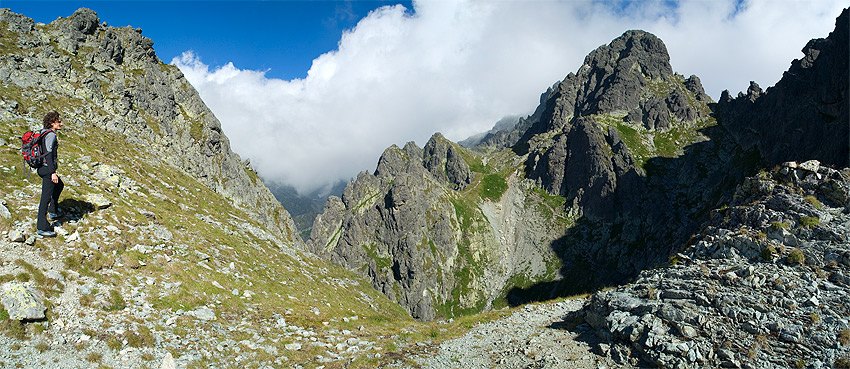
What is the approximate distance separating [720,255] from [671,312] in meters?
5.71

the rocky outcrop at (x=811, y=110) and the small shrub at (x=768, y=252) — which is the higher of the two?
the rocky outcrop at (x=811, y=110)

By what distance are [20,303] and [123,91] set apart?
73866 millimetres

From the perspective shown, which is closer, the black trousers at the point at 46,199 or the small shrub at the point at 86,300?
the small shrub at the point at 86,300

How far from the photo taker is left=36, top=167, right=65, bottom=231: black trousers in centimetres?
1639

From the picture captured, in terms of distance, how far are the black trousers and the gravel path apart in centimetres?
1810

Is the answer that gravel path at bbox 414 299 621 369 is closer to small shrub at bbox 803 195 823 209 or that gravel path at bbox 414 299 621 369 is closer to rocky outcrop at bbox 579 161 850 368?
rocky outcrop at bbox 579 161 850 368

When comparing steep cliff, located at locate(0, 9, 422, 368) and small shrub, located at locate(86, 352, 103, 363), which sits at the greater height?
steep cliff, located at locate(0, 9, 422, 368)

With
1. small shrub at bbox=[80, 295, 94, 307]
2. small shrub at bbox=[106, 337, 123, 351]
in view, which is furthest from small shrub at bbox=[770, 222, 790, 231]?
small shrub at bbox=[80, 295, 94, 307]

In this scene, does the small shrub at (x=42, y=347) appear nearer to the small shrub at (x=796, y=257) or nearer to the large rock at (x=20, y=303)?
the large rock at (x=20, y=303)

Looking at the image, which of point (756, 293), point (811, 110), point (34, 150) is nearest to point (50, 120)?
point (34, 150)

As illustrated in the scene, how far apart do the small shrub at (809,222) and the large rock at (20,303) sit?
103ft

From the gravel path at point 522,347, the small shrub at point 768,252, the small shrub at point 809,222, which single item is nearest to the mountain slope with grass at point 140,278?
the gravel path at point 522,347

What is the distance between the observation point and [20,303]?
1284 centimetres

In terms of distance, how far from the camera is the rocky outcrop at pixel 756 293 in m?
14.1
